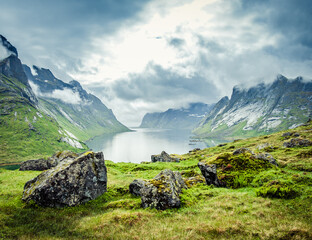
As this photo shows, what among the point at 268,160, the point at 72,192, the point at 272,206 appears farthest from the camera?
the point at 268,160

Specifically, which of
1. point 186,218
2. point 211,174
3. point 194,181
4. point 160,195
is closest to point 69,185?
point 160,195


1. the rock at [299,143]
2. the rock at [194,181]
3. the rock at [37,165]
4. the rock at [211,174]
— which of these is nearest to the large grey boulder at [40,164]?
the rock at [37,165]

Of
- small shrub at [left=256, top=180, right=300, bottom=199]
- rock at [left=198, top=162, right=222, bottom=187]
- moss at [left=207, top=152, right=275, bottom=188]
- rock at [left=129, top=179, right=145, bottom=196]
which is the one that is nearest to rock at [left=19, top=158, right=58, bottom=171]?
rock at [left=129, top=179, right=145, bottom=196]

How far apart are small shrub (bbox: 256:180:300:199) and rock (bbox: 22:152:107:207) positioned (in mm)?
15823

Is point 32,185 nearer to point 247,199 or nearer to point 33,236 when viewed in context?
point 33,236

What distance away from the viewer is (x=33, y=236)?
32.4 feet

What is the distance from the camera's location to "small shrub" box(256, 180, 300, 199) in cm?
1271

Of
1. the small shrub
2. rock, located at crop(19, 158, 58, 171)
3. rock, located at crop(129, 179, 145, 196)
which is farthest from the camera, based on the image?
rock, located at crop(19, 158, 58, 171)

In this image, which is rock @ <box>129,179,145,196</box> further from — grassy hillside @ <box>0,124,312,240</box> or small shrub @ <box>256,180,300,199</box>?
small shrub @ <box>256,180,300,199</box>

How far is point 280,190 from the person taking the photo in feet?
42.9

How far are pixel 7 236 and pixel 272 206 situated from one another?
56.4 ft

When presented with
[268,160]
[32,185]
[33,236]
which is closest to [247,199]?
[268,160]

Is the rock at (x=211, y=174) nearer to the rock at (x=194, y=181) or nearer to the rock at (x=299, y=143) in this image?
the rock at (x=194, y=181)

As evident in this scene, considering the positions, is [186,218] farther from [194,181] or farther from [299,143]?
[299,143]
